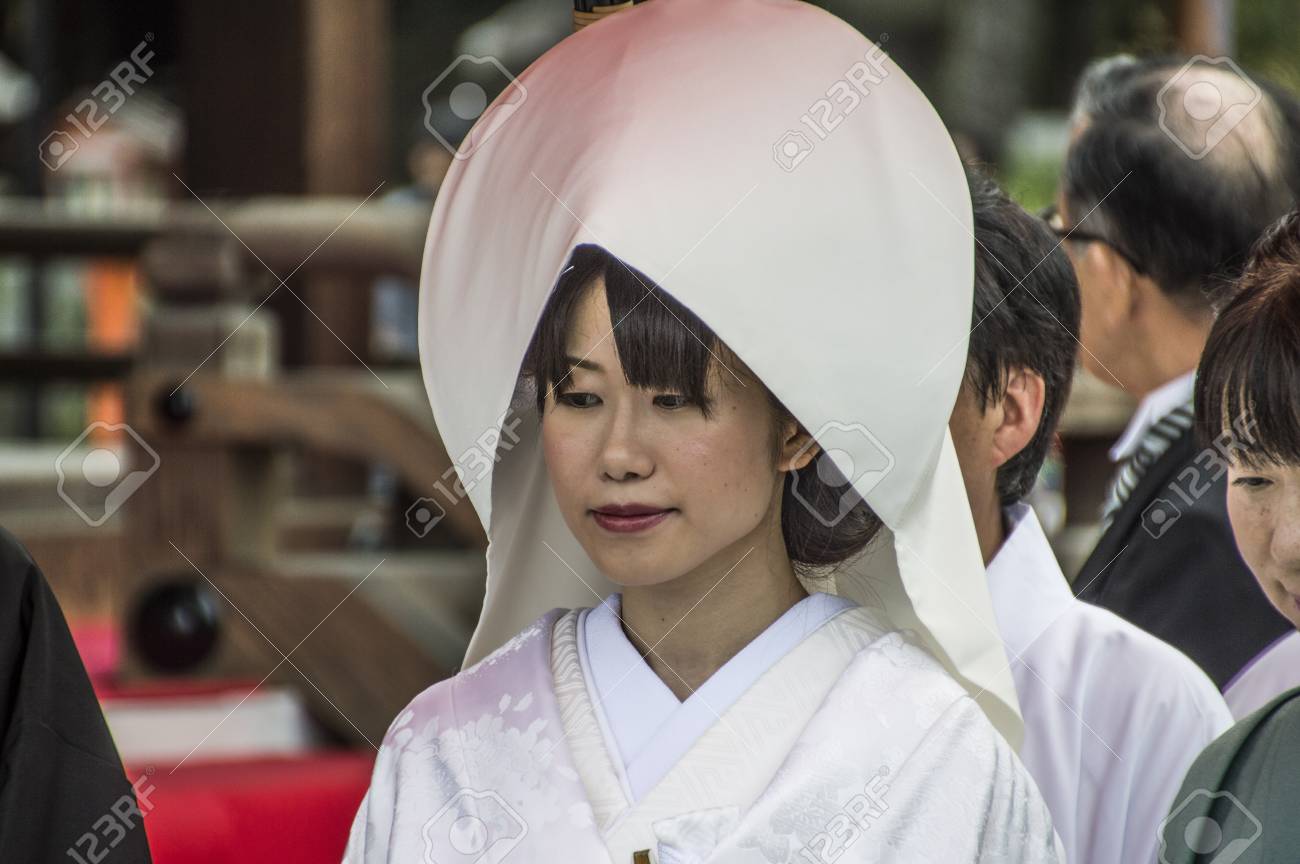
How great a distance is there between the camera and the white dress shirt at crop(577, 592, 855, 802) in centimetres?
162

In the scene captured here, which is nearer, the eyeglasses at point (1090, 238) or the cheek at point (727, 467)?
the cheek at point (727, 467)

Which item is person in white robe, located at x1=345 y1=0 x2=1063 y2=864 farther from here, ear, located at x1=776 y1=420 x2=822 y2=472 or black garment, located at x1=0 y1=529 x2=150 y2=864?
black garment, located at x1=0 y1=529 x2=150 y2=864

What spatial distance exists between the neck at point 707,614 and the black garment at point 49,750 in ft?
2.11

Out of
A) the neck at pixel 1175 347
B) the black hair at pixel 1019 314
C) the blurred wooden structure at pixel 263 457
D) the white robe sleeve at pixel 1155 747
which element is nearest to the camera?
the white robe sleeve at pixel 1155 747

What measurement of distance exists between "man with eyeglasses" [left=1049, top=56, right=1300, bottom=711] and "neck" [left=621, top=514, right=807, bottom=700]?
0.87m

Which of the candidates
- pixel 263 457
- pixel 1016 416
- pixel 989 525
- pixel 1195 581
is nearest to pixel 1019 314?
pixel 1016 416

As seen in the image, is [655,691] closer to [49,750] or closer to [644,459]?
[644,459]

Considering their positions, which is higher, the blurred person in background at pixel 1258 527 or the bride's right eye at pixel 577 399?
the bride's right eye at pixel 577 399

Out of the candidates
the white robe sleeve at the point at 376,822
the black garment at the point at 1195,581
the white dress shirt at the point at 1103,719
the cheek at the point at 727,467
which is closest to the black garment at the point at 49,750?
the white robe sleeve at the point at 376,822

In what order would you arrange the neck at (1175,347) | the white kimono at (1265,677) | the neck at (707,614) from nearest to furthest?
the neck at (707,614) → the white kimono at (1265,677) → the neck at (1175,347)

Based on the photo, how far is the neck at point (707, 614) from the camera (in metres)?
1.71

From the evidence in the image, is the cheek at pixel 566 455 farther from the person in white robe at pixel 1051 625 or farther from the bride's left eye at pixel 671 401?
the person in white robe at pixel 1051 625

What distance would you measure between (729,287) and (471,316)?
12.4 inches

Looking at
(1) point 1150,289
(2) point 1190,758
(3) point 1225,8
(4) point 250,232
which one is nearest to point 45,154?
(4) point 250,232
